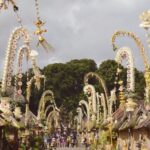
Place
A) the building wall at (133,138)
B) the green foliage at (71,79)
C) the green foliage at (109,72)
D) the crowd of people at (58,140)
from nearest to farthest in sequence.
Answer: the building wall at (133,138) → the crowd of people at (58,140) → the green foliage at (109,72) → the green foliage at (71,79)

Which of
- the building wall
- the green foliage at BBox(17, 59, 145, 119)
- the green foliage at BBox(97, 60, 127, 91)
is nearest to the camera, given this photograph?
the building wall

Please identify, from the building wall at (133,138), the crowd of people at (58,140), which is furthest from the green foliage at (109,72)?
the building wall at (133,138)

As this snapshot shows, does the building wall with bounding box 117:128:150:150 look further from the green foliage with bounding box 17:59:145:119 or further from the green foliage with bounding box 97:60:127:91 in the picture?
the green foliage with bounding box 97:60:127:91

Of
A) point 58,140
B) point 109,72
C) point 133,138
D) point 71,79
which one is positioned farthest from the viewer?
point 71,79

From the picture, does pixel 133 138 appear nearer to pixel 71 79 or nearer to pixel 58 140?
pixel 58 140

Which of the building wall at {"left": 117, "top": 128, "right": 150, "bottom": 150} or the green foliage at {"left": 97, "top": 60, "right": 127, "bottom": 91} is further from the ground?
the green foliage at {"left": 97, "top": 60, "right": 127, "bottom": 91}

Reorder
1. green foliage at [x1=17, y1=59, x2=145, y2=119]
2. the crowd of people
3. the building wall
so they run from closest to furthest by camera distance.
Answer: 1. the building wall
2. the crowd of people
3. green foliage at [x1=17, y1=59, x2=145, y2=119]

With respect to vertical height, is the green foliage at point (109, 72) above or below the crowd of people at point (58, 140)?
above

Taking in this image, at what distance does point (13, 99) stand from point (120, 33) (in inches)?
247

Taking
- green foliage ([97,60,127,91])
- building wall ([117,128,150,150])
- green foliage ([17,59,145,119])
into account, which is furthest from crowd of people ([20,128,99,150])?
green foliage ([97,60,127,91])

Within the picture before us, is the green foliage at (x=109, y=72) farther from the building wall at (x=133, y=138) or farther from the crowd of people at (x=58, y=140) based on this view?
the building wall at (x=133, y=138)

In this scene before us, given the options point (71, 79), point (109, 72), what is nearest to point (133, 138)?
point (109, 72)

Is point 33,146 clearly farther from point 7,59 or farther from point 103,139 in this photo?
point 7,59

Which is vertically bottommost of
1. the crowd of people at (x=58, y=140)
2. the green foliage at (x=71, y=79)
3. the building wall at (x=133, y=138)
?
the building wall at (x=133, y=138)
